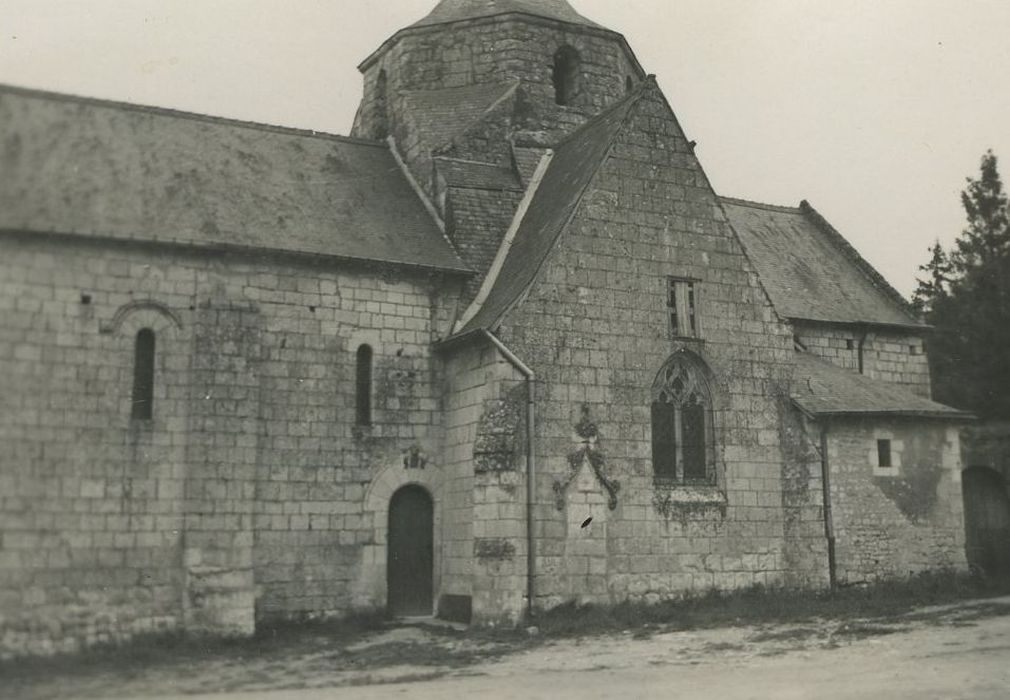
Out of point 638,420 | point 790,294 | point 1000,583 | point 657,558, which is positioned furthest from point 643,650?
point 790,294

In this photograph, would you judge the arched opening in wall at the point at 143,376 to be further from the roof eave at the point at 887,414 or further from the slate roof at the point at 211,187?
the roof eave at the point at 887,414

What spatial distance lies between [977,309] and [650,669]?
72.6 ft

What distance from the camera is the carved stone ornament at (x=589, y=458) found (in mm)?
17094

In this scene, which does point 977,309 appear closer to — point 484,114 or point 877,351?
point 877,351

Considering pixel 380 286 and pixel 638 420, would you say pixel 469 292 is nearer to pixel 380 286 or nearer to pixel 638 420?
pixel 380 286

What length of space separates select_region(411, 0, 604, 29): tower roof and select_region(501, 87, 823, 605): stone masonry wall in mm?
5967

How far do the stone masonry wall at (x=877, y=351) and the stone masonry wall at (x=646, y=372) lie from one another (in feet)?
13.6

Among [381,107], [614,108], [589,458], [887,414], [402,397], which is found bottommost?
[589,458]

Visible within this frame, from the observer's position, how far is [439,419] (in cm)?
1877

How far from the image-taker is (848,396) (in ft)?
65.8

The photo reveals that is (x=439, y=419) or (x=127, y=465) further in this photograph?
(x=439, y=419)

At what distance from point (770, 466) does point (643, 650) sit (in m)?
5.85

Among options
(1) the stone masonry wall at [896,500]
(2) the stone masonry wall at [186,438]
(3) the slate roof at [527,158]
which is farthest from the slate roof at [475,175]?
(1) the stone masonry wall at [896,500]

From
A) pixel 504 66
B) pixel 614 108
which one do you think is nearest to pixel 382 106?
pixel 504 66
